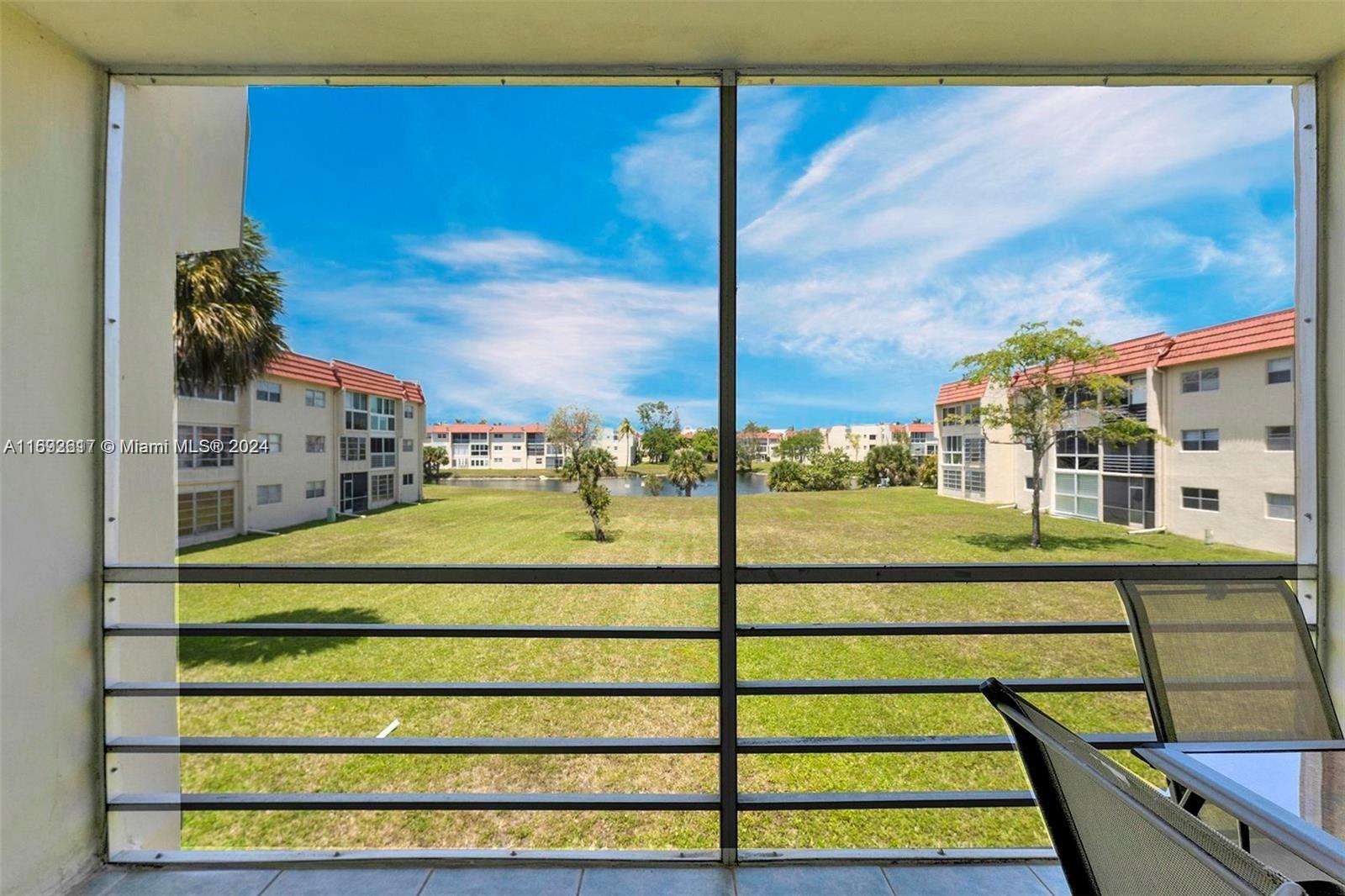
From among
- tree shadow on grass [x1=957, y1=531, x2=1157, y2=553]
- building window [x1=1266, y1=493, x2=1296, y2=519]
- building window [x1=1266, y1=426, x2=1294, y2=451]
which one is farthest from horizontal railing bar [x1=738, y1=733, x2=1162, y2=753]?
building window [x1=1266, y1=426, x2=1294, y2=451]

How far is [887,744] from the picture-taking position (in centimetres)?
143

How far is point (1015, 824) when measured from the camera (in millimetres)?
1675

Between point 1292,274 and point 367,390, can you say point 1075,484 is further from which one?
point 367,390

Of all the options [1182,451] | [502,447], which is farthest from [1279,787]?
[502,447]

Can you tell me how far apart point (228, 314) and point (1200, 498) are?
3.75 meters

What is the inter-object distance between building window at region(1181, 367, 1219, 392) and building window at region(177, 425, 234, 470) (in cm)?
363

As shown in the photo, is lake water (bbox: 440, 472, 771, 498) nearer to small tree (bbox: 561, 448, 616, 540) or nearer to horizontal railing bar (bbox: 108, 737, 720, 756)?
small tree (bbox: 561, 448, 616, 540)

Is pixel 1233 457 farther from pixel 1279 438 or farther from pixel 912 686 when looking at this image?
pixel 912 686

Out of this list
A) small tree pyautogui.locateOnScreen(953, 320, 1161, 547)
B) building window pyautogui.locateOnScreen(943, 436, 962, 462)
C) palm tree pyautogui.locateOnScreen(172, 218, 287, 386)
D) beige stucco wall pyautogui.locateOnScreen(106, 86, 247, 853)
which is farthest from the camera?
building window pyautogui.locateOnScreen(943, 436, 962, 462)

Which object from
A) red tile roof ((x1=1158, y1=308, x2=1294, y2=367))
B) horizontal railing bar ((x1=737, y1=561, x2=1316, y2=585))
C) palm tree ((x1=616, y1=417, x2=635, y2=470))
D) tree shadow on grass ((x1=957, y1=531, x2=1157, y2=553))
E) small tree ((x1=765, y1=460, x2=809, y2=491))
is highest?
red tile roof ((x1=1158, y1=308, x2=1294, y2=367))

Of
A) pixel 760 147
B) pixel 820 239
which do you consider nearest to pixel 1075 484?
pixel 820 239

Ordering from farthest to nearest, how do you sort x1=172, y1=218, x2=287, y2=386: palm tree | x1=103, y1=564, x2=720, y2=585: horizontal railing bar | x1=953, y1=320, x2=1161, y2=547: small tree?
x1=953, y1=320, x2=1161, y2=547: small tree < x1=172, y1=218, x2=287, y2=386: palm tree < x1=103, y1=564, x2=720, y2=585: horizontal railing bar

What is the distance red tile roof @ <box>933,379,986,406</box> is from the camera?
2.33 meters

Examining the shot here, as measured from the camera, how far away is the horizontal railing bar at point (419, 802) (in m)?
1.41
